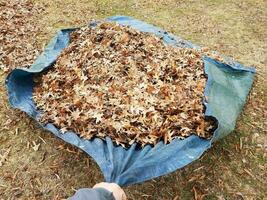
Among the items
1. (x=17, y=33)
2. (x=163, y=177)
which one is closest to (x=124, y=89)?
→ (x=163, y=177)

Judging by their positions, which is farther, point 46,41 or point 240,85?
point 46,41

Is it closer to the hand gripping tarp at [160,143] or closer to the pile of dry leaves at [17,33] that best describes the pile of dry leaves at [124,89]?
the hand gripping tarp at [160,143]

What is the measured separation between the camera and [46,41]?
6.44 metres

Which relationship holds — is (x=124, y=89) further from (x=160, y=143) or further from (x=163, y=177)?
(x=163, y=177)

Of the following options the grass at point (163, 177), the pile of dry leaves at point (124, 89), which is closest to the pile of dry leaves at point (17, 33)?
the grass at point (163, 177)

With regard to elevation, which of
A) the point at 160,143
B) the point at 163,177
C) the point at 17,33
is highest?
the point at 17,33

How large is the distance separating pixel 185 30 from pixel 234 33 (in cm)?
91

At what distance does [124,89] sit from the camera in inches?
174

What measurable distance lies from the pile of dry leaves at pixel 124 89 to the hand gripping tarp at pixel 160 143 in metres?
0.10

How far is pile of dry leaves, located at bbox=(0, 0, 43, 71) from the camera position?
5792 millimetres

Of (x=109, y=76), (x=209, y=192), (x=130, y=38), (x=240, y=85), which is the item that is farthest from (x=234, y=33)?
(x=209, y=192)

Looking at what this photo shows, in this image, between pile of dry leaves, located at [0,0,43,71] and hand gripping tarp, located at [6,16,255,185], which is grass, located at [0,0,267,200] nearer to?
hand gripping tarp, located at [6,16,255,185]

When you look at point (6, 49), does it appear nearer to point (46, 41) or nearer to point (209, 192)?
point (46, 41)

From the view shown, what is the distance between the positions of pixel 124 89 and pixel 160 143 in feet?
3.07
